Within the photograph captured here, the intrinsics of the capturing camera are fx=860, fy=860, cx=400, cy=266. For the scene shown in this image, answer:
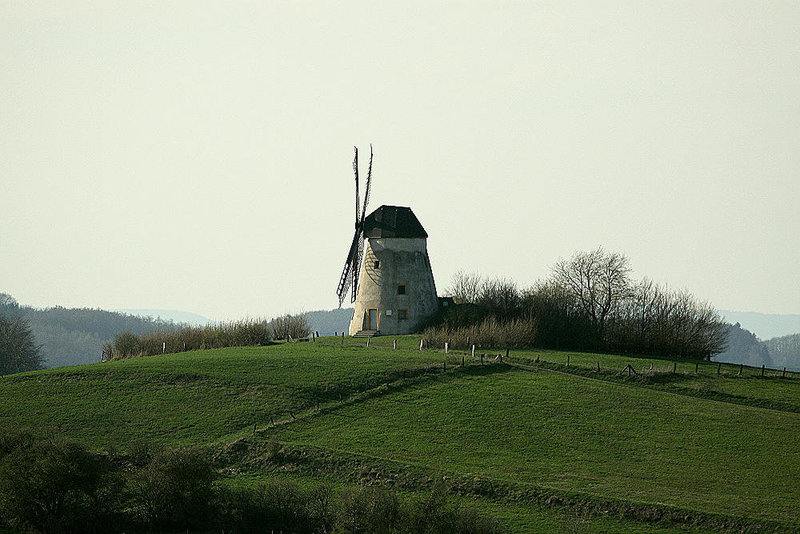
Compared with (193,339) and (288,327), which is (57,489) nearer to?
(193,339)

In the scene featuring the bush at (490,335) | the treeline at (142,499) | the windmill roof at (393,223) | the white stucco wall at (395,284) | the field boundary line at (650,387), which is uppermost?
the windmill roof at (393,223)

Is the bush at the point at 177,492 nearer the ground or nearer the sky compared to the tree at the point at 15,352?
nearer the ground

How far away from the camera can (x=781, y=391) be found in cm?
4478

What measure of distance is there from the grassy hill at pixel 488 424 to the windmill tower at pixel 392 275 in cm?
1364

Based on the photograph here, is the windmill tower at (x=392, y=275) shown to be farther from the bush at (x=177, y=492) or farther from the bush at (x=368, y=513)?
the bush at (x=368, y=513)

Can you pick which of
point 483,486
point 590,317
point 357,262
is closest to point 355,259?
point 357,262

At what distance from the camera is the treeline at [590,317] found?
6194 cm

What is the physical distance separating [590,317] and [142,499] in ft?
152

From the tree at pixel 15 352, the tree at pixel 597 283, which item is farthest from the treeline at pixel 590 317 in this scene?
the tree at pixel 15 352

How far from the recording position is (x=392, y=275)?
220 ft

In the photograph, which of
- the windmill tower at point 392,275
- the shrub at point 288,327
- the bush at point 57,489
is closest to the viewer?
the bush at point 57,489

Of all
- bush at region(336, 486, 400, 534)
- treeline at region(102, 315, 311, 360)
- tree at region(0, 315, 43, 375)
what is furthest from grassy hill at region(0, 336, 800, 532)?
tree at region(0, 315, 43, 375)

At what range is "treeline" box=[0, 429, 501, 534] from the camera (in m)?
27.8

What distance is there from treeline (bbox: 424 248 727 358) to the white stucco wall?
5.84ft
